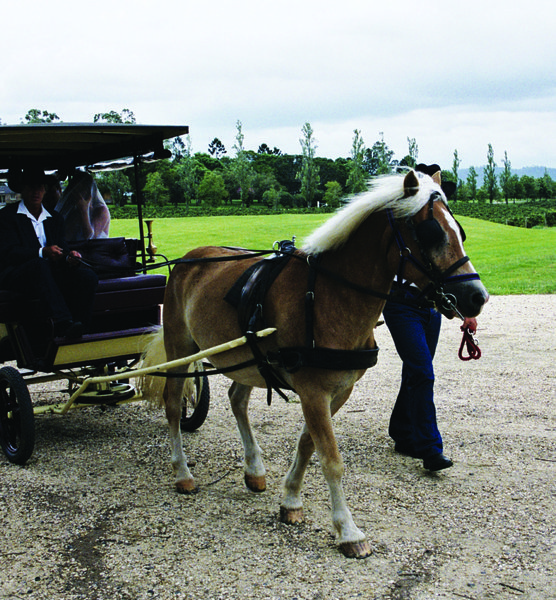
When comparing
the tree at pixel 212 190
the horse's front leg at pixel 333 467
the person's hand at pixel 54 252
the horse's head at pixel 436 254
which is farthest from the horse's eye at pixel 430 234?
the tree at pixel 212 190

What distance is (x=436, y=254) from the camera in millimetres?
3455

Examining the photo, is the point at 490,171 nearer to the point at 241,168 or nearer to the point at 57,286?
the point at 241,168

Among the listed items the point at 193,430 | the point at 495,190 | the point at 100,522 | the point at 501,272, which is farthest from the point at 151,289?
the point at 495,190

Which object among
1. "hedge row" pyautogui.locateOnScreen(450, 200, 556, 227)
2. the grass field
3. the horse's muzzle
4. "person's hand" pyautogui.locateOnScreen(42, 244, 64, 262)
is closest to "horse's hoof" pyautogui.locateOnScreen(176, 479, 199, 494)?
"person's hand" pyautogui.locateOnScreen(42, 244, 64, 262)

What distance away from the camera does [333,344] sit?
3.70m

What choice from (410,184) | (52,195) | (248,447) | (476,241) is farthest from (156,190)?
(410,184)

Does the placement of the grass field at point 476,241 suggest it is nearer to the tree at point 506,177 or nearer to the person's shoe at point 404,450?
the person's shoe at point 404,450

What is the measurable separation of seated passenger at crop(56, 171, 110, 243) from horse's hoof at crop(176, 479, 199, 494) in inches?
119

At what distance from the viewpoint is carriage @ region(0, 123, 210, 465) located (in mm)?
5184

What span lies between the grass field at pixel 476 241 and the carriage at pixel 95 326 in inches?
381

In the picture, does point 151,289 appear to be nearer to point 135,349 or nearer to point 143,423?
point 135,349

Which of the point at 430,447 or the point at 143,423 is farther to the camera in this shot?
the point at 143,423

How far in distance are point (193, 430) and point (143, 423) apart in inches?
25.3

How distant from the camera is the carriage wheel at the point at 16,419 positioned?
5.04 meters
